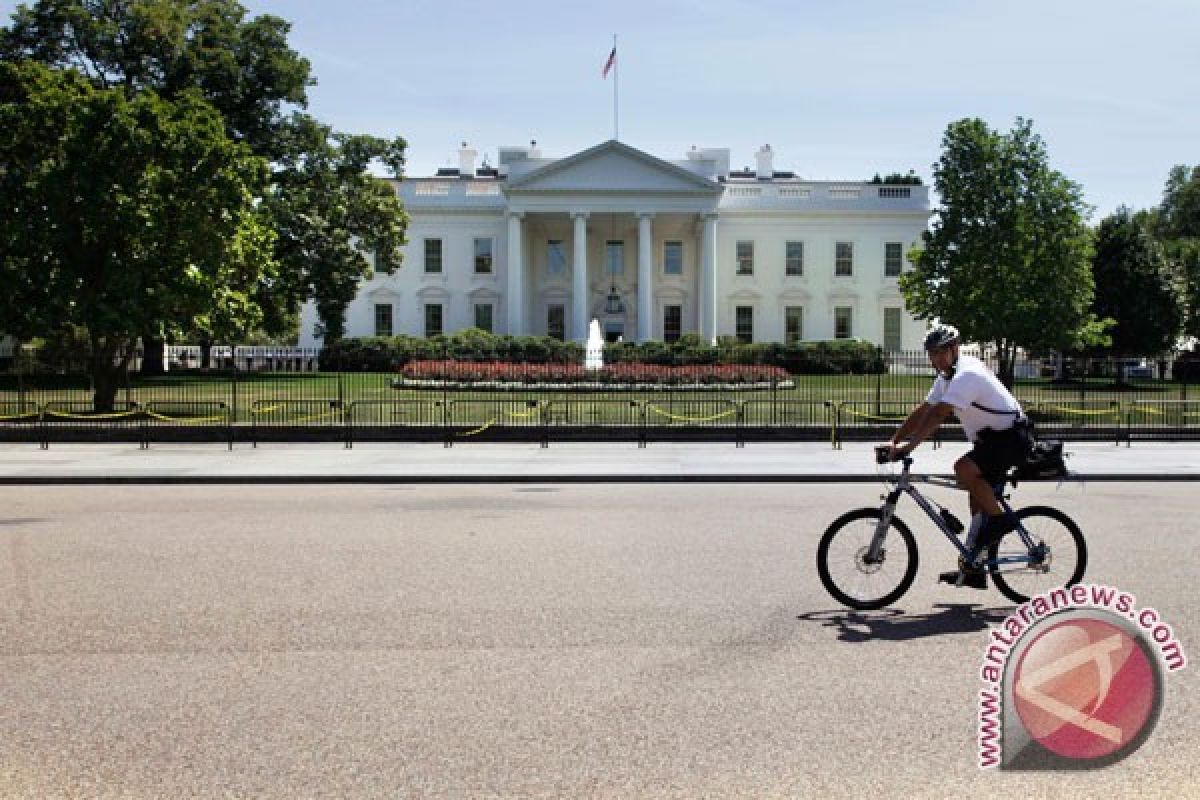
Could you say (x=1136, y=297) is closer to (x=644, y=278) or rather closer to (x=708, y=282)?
(x=708, y=282)

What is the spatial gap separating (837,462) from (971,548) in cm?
1200

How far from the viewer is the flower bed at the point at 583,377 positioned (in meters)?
36.2

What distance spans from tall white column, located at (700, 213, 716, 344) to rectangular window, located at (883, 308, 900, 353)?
12.2 m

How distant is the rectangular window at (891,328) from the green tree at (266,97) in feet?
105

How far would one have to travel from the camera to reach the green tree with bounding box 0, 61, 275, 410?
2802 centimetres

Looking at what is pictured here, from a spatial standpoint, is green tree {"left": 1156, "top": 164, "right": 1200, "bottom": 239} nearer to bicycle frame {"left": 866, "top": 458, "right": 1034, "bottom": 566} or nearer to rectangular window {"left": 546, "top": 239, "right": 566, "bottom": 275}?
rectangular window {"left": 546, "top": 239, "right": 566, "bottom": 275}

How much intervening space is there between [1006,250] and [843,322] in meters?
38.4

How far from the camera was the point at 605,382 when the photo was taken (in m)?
36.4

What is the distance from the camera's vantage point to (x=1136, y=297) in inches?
2074

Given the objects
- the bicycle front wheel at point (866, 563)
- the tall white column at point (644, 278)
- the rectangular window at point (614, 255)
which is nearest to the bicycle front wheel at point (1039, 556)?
the bicycle front wheel at point (866, 563)

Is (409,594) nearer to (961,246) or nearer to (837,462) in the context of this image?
(837,462)

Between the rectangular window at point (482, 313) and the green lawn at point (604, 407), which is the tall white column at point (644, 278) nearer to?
the rectangular window at point (482, 313)

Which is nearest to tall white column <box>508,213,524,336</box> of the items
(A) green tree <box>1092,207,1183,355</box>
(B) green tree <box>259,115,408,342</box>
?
(B) green tree <box>259,115,408,342</box>

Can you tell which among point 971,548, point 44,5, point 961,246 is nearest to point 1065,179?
point 961,246
